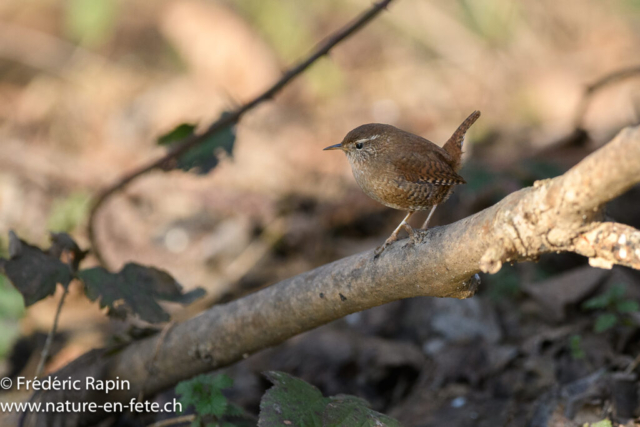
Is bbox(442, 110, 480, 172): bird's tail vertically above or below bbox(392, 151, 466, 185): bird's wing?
above

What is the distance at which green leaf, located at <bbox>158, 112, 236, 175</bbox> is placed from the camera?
4.07 m

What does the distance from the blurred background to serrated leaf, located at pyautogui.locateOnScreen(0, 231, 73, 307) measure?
1.41 metres

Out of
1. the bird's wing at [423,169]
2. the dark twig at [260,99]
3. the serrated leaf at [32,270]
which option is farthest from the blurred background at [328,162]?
the serrated leaf at [32,270]

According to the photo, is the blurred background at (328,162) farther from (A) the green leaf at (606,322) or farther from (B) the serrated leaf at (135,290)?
(B) the serrated leaf at (135,290)

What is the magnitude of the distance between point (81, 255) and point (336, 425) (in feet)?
5.58

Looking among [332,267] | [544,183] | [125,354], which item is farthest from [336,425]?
[125,354]

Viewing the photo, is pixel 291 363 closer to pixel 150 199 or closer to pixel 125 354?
pixel 125 354

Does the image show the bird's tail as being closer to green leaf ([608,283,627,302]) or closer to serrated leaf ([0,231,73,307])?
green leaf ([608,283,627,302])

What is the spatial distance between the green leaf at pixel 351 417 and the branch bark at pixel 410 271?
455mm

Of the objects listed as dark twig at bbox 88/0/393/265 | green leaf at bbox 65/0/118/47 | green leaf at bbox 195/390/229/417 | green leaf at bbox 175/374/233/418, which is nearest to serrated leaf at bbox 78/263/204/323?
green leaf at bbox 175/374/233/418

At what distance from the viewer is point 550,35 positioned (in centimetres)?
872

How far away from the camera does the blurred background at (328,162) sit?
3.49m

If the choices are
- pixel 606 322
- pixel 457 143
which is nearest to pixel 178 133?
pixel 457 143

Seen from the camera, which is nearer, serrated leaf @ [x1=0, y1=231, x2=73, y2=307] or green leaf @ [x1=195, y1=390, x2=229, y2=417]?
green leaf @ [x1=195, y1=390, x2=229, y2=417]
